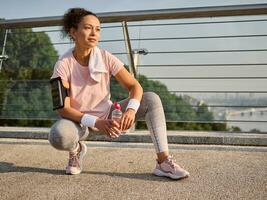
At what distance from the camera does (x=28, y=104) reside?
4.36 m

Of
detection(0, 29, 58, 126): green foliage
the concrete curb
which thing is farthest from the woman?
detection(0, 29, 58, 126): green foliage

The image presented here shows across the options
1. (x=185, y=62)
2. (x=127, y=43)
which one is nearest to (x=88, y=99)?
(x=127, y=43)

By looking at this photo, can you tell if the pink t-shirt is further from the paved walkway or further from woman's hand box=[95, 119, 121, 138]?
the paved walkway

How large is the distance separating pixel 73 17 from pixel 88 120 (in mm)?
629

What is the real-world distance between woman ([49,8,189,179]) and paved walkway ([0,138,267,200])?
0.15 m

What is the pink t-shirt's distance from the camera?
218cm

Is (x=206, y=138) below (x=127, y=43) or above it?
below

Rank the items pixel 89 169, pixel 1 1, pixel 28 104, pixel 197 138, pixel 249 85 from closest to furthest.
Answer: pixel 89 169 → pixel 197 138 → pixel 249 85 → pixel 28 104 → pixel 1 1

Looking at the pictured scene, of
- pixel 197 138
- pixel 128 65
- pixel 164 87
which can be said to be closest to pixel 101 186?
pixel 197 138

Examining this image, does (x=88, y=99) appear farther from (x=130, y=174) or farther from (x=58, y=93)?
(x=130, y=174)

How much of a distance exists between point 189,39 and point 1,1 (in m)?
12.6

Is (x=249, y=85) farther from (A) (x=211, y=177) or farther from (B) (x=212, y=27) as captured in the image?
(A) (x=211, y=177)

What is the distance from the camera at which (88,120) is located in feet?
6.77

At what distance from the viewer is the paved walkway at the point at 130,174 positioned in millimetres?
1736
